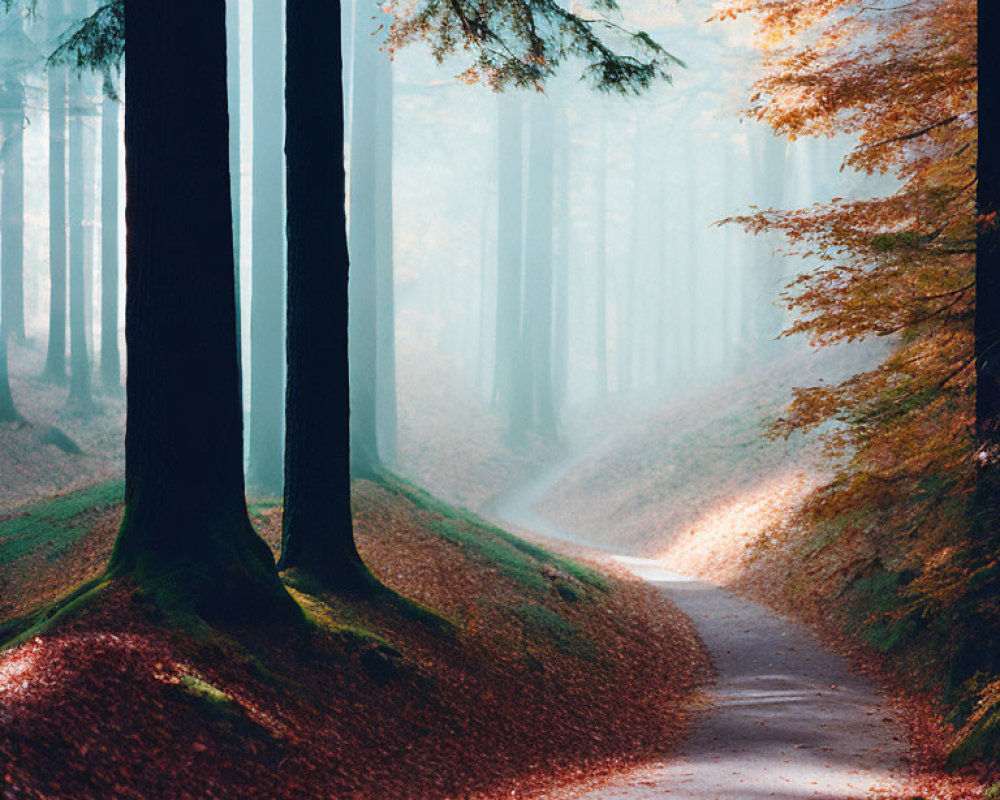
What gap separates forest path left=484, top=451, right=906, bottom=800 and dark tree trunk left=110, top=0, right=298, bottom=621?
3.31m

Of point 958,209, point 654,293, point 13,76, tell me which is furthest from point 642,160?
point 958,209

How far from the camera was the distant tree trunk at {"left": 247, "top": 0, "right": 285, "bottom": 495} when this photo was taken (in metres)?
15.4

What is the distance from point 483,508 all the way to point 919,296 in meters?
18.2

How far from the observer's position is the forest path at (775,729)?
18.3 ft

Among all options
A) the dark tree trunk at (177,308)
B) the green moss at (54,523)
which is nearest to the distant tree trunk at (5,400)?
the green moss at (54,523)

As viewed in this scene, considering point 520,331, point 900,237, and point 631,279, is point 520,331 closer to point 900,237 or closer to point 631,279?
point 631,279

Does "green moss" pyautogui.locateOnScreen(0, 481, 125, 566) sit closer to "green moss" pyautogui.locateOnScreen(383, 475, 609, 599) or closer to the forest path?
"green moss" pyautogui.locateOnScreen(383, 475, 609, 599)

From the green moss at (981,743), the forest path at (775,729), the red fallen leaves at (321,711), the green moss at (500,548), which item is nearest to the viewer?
the red fallen leaves at (321,711)

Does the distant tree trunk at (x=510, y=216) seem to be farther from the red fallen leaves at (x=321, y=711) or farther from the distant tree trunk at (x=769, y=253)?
the red fallen leaves at (x=321, y=711)

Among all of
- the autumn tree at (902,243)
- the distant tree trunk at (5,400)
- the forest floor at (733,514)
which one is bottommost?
the forest floor at (733,514)

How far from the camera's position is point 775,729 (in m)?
7.30

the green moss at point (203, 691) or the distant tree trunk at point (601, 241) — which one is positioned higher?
the distant tree trunk at point (601, 241)

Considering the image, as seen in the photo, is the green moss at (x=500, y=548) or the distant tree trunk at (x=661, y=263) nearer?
the green moss at (x=500, y=548)

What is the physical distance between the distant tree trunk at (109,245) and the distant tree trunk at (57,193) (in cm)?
106
